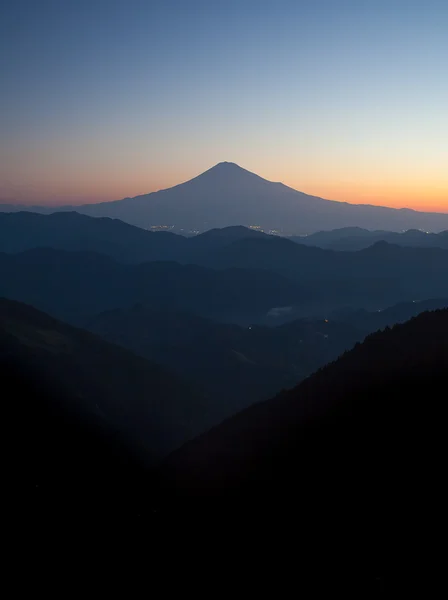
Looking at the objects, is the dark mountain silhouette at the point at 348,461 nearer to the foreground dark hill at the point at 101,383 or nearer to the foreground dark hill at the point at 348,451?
the foreground dark hill at the point at 348,451

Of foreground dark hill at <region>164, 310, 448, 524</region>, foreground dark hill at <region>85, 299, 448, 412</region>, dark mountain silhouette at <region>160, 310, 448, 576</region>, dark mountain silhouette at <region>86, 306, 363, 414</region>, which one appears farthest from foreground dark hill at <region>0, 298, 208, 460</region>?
dark mountain silhouette at <region>160, 310, 448, 576</region>

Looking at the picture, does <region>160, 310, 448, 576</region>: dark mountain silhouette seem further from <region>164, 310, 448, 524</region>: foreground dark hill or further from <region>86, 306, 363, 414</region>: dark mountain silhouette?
<region>86, 306, 363, 414</region>: dark mountain silhouette

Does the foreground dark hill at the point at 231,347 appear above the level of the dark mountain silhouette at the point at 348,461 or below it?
below

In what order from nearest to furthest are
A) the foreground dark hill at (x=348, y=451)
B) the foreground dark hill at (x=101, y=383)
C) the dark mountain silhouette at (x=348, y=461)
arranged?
the dark mountain silhouette at (x=348, y=461) → the foreground dark hill at (x=348, y=451) → the foreground dark hill at (x=101, y=383)

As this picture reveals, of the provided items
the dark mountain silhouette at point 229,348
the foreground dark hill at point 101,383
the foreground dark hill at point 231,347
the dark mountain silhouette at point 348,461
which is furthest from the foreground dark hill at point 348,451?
the foreground dark hill at point 231,347

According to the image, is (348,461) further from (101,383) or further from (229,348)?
(229,348)

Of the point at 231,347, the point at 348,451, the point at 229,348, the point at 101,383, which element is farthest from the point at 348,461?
the point at 231,347
